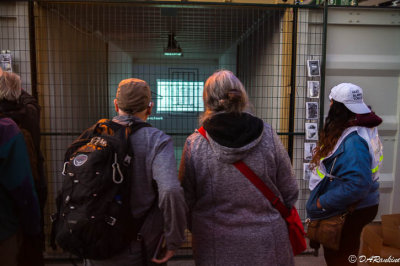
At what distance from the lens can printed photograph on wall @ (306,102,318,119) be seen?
3.36 metres

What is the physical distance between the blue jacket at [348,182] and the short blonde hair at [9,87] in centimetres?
240

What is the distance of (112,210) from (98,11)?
9.98ft

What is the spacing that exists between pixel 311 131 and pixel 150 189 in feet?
7.56

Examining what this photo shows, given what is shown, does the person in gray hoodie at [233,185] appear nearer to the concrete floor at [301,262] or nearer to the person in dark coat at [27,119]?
the person in dark coat at [27,119]

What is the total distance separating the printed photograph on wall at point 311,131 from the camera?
3346mm

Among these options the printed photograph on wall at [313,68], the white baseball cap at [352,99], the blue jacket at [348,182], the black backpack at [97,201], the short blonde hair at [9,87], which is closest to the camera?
the black backpack at [97,201]

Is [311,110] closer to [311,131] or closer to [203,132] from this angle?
[311,131]

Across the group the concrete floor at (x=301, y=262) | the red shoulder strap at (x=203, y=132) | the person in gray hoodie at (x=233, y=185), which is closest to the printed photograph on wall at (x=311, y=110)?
the concrete floor at (x=301, y=262)

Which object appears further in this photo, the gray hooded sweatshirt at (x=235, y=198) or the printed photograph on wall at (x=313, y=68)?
the printed photograph on wall at (x=313, y=68)

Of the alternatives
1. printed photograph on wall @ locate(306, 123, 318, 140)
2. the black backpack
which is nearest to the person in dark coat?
the black backpack

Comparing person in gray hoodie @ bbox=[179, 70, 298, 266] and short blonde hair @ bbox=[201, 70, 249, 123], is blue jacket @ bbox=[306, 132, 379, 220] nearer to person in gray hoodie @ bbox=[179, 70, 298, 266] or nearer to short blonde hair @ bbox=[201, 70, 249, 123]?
person in gray hoodie @ bbox=[179, 70, 298, 266]

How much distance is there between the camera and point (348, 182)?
1931 millimetres

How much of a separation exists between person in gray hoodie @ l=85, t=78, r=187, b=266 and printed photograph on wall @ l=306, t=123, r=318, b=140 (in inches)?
85.3

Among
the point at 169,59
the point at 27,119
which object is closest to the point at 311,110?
the point at 169,59
